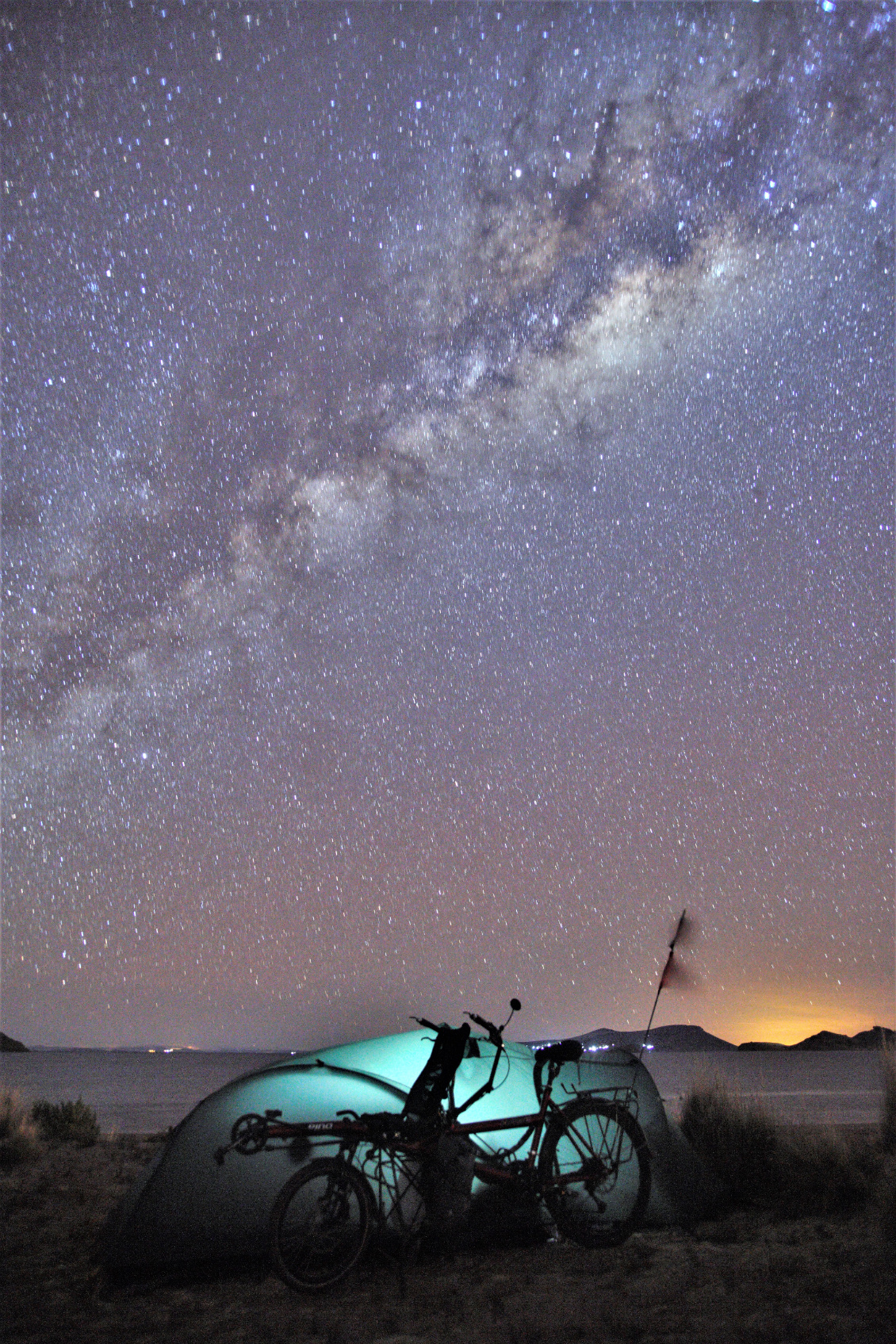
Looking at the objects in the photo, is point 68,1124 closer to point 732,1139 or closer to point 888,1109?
point 732,1139

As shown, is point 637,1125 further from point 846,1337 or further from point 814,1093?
point 814,1093

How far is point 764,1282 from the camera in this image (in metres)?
6.27

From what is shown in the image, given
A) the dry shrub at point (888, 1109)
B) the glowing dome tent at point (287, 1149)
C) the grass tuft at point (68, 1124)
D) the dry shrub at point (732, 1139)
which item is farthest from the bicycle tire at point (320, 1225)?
the grass tuft at point (68, 1124)

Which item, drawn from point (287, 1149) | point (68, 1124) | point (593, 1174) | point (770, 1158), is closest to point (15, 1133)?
point (68, 1124)

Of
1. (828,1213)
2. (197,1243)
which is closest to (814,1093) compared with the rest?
(828,1213)

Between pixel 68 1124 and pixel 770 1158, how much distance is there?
11.3m

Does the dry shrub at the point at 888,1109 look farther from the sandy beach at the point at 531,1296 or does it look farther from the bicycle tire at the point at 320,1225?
the bicycle tire at the point at 320,1225

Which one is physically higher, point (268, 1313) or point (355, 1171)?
point (355, 1171)

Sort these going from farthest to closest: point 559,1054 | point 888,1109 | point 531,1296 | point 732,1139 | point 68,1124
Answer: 1. point 68,1124
2. point 888,1109
3. point 732,1139
4. point 559,1054
5. point 531,1296

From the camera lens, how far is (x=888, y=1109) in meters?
11.5

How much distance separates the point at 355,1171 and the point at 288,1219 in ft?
1.70

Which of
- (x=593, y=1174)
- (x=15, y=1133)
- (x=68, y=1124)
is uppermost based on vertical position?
(x=593, y=1174)

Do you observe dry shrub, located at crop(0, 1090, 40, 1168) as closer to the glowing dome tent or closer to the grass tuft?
the grass tuft

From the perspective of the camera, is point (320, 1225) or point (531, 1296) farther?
point (320, 1225)
